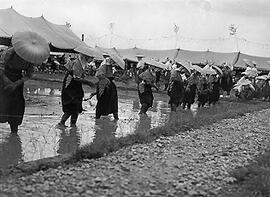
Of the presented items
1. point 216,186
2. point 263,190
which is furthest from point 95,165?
point 263,190

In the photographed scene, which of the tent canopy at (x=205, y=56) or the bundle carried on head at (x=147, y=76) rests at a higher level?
the tent canopy at (x=205, y=56)

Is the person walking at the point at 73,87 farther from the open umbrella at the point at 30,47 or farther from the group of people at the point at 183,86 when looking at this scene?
the group of people at the point at 183,86

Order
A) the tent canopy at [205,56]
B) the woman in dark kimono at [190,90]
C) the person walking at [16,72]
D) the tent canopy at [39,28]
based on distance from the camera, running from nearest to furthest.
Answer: the person walking at [16,72], the woman in dark kimono at [190,90], the tent canopy at [39,28], the tent canopy at [205,56]

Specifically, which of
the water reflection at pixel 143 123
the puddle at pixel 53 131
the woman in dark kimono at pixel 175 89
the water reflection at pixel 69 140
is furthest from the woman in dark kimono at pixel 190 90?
→ the water reflection at pixel 69 140

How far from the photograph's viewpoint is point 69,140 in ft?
31.6

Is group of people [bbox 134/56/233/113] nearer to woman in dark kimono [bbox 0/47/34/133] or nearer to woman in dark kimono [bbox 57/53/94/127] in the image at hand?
woman in dark kimono [bbox 57/53/94/127]

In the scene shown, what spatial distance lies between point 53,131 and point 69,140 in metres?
0.94

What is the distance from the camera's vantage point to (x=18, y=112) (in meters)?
9.45

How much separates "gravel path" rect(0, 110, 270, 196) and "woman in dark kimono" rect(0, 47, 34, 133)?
8.19 ft

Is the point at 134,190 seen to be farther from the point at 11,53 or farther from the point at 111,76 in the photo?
the point at 111,76

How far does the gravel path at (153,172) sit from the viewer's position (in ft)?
18.8

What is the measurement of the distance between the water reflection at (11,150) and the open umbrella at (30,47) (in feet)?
4.93

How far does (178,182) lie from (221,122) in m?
7.75

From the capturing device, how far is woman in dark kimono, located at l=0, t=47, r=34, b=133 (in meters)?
9.30
